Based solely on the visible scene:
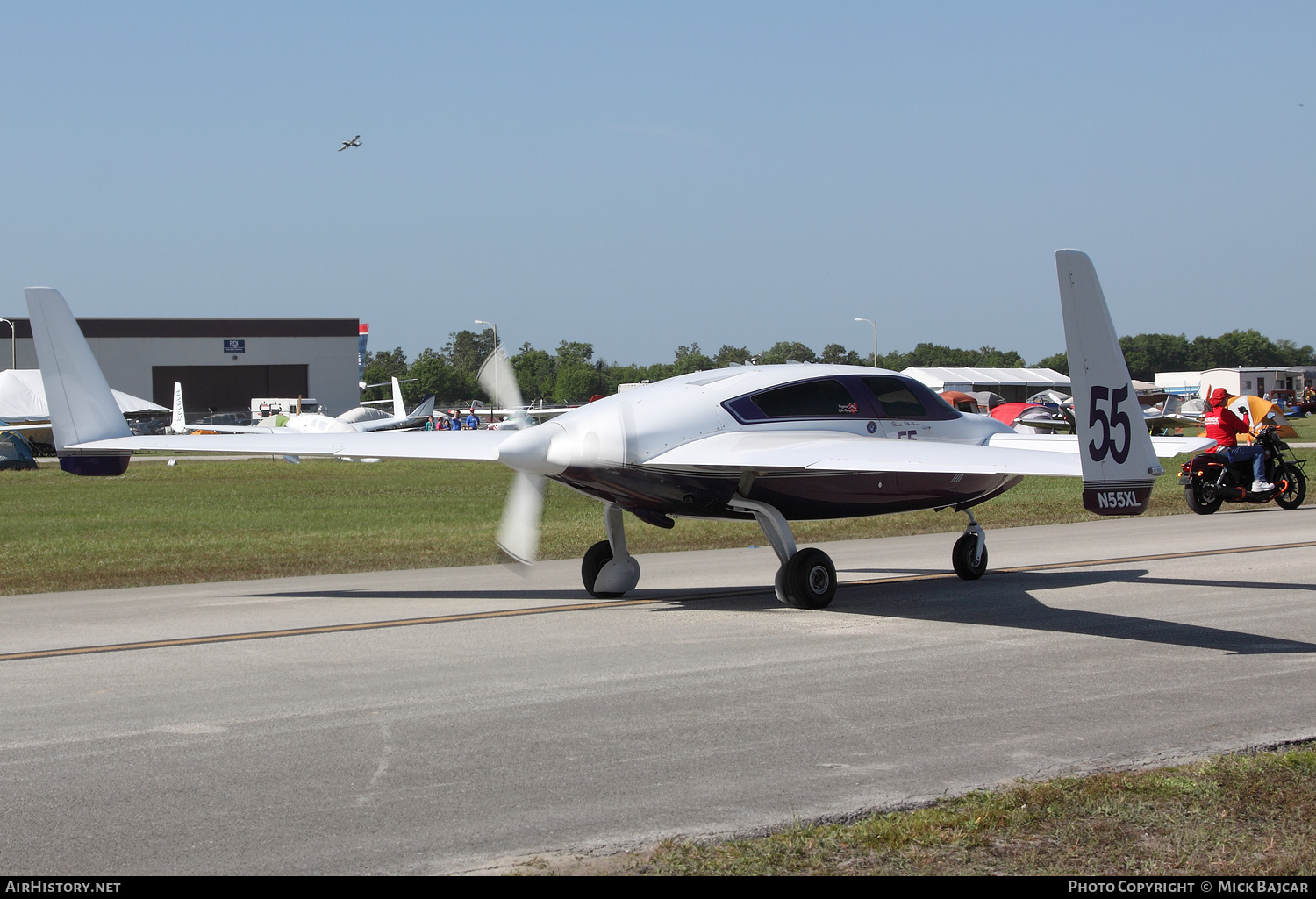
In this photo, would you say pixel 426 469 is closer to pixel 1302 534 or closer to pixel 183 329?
pixel 1302 534

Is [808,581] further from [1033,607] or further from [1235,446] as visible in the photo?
[1235,446]

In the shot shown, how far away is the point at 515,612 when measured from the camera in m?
12.0

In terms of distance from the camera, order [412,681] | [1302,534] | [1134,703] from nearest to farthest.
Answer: [1134,703]
[412,681]
[1302,534]

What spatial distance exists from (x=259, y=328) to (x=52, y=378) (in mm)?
104323

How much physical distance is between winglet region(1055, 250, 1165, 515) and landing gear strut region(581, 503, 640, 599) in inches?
204

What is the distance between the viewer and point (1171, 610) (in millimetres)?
11625

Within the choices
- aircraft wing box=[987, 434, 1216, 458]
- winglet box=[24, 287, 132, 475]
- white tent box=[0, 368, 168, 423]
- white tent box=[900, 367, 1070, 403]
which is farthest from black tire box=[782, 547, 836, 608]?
white tent box=[900, 367, 1070, 403]

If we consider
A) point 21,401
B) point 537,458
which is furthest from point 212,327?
point 537,458

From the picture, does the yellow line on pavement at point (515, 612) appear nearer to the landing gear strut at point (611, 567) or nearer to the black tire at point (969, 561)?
the landing gear strut at point (611, 567)

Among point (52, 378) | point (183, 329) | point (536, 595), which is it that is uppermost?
point (183, 329)

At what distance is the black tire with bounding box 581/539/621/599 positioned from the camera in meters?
13.1

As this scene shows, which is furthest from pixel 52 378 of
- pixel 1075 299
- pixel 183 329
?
pixel 183 329

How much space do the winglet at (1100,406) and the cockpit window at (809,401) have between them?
3344mm

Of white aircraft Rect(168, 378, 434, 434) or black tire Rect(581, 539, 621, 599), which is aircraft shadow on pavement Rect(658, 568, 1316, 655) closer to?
black tire Rect(581, 539, 621, 599)
